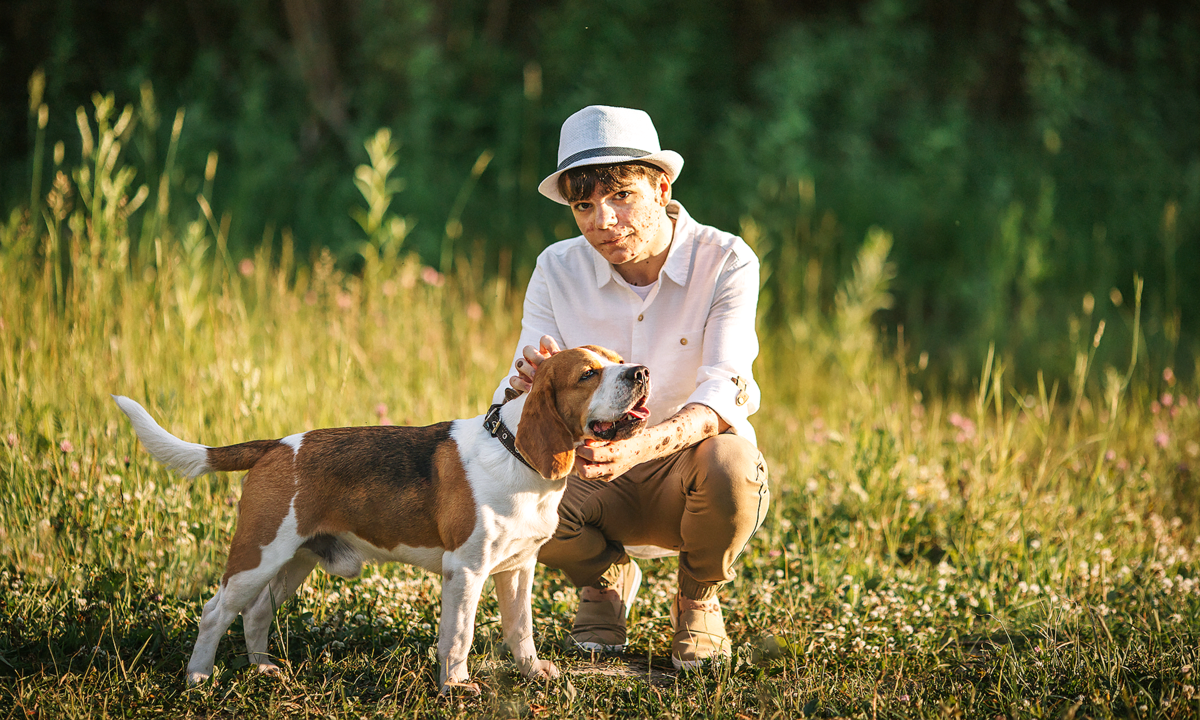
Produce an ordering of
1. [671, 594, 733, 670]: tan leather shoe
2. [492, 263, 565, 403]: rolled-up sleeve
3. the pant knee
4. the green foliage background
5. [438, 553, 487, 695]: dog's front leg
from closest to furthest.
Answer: [438, 553, 487, 695]: dog's front leg
the pant knee
[671, 594, 733, 670]: tan leather shoe
[492, 263, 565, 403]: rolled-up sleeve
the green foliage background

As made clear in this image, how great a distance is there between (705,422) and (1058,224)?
21.3 ft

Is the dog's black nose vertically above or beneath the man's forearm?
above

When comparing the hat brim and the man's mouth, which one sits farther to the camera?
the hat brim

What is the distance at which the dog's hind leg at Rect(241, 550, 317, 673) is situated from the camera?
9.46ft

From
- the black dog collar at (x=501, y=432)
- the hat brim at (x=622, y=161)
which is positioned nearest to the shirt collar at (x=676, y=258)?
the hat brim at (x=622, y=161)

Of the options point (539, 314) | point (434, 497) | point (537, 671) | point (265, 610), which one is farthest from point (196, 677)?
point (539, 314)

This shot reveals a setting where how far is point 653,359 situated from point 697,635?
0.93 meters

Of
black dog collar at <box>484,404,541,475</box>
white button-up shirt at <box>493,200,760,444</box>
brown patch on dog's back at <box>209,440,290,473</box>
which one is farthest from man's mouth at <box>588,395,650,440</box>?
brown patch on dog's back at <box>209,440,290,473</box>

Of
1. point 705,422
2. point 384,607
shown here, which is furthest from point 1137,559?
point 384,607

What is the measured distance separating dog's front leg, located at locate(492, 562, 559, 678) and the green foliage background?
4267 mm

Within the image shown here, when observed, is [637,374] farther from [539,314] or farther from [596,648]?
[596,648]

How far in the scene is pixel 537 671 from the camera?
2889mm

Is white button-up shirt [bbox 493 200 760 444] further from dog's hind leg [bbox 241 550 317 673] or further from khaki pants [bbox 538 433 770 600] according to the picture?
dog's hind leg [bbox 241 550 317 673]

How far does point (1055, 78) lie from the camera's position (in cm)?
848
